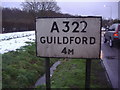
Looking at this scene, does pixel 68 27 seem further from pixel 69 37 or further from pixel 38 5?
pixel 38 5

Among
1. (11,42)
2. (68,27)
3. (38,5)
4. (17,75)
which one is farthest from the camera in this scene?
(38,5)

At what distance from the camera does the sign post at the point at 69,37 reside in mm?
3357

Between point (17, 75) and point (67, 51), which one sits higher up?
point (67, 51)

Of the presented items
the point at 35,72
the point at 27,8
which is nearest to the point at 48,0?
the point at 27,8

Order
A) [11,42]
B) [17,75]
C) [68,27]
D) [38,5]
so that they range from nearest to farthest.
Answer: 1. [68,27]
2. [17,75]
3. [11,42]
4. [38,5]

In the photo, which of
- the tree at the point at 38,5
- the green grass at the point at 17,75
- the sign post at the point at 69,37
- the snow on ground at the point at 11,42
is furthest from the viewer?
the tree at the point at 38,5

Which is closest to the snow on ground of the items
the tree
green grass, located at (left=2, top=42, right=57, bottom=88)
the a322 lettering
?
green grass, located at (left=2, top=42, right=57, bottom=88)

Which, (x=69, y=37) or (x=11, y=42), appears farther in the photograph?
(x=11, y=42)

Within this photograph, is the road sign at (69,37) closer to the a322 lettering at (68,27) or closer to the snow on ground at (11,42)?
the a322 lettering at (68,27)

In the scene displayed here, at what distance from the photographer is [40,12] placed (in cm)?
3972

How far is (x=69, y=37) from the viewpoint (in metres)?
3.44

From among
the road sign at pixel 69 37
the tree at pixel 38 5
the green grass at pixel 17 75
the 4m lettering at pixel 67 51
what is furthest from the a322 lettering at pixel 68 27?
the tree at pixel 38 5

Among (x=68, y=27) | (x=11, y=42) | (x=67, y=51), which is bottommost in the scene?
(x=11, y=42)

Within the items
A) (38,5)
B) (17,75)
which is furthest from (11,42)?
(38,5)
